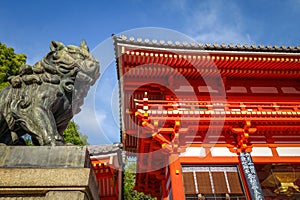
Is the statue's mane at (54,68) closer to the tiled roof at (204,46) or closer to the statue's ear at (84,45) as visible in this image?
the statue's ear at (84,45)

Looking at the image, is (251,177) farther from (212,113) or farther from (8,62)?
(8,62)

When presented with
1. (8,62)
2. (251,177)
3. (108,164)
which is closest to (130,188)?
(108,164)

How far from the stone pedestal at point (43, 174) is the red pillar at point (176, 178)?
5.14 m

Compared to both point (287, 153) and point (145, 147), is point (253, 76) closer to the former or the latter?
point (287, 153)

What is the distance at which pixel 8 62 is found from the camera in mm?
11812

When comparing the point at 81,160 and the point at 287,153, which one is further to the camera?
the point at 287,153

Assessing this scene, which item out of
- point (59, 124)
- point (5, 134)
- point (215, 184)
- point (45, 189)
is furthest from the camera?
point (215, 184)

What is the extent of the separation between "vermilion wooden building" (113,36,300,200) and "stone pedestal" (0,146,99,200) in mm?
5099

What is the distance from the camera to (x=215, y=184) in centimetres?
723

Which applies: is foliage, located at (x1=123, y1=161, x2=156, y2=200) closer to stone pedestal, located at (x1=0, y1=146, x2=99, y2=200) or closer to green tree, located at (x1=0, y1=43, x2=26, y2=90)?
green tree, located at (x1=0, y1=43, x2=26, y2=90)

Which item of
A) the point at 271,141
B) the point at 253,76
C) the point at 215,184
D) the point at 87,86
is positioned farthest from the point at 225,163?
the point at 87,86

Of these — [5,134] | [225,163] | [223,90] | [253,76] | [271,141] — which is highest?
[253,76]

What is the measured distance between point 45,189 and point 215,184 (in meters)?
6.24

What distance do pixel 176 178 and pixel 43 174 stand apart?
5679 millimetres
